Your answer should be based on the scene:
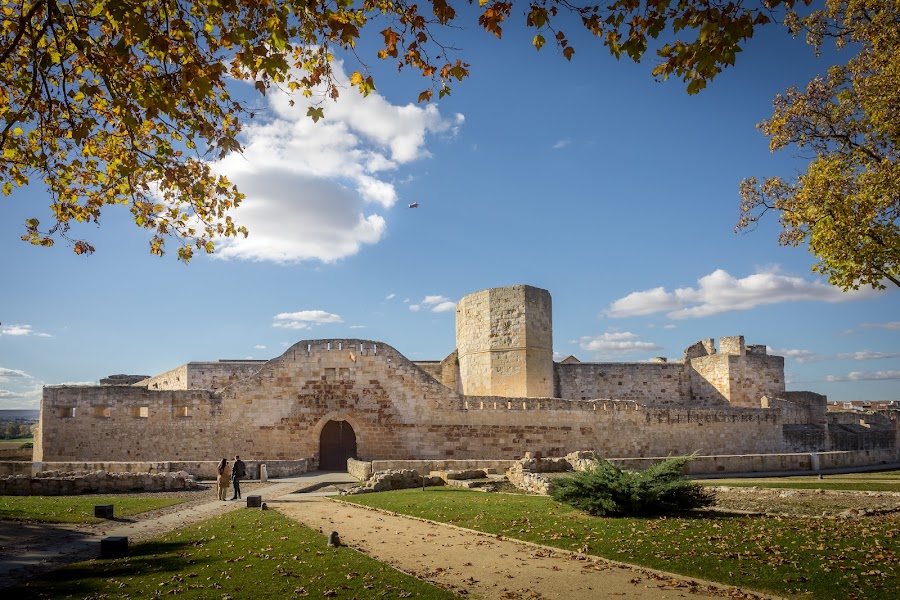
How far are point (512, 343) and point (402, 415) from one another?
266 inches

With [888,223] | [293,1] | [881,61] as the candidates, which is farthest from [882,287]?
[293,1]

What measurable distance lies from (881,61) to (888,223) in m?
2.99

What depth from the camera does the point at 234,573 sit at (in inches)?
306

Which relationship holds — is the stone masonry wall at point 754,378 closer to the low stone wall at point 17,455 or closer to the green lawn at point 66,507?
the green lawn at point 66,507

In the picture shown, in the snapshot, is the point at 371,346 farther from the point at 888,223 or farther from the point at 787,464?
the point at 888,223

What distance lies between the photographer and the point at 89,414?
22.6 m

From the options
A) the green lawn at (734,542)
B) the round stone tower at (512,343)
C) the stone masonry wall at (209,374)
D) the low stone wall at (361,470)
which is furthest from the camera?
the stone masonry wall at (209,374)

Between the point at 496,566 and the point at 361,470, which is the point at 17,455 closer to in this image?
the point at 361,470

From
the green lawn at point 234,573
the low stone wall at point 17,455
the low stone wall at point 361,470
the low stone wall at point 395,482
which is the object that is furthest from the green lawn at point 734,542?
the low stone wall at point 17,455

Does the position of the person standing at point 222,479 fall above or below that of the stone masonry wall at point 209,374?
below

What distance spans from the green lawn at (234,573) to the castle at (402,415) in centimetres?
1256

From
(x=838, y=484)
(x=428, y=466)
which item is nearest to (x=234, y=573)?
(x=428, y=466)

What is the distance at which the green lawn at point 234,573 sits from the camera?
6.94 metres

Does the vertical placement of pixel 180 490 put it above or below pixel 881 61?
below
